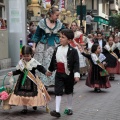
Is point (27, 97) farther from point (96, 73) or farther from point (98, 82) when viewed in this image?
point (96, 73)

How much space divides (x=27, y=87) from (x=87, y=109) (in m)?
1.29

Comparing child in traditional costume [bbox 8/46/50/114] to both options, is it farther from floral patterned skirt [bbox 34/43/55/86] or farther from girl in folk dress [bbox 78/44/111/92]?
girl in folk dress [bbox 78/44/111/92]

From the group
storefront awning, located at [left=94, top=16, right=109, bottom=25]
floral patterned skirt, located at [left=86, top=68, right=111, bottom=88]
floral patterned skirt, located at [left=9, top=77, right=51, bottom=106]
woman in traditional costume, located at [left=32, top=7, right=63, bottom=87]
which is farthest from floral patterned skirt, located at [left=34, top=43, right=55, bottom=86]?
storefront awning, located at [left=94, top=16, right=109, bottom=25]

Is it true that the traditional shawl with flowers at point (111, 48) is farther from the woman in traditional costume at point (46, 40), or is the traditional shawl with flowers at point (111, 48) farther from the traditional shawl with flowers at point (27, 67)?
the traditional shawl with flowers at point (27, 67)

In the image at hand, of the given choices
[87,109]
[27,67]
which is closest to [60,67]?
[27,67]

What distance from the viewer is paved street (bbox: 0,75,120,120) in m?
7.23

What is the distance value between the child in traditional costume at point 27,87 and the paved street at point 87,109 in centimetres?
23

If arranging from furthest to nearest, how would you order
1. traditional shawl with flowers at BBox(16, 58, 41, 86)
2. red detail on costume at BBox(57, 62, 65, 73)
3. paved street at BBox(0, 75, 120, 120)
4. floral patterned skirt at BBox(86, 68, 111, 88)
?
floral patterned skirt at BBox(86, 68, 111, 88) < traditional shawl with flowers at BBox(16, 58, 41, 86) < red detail on costume at BBox(57, 62, 65, 73) < paved street at BBox(0, 75, 120, 120)

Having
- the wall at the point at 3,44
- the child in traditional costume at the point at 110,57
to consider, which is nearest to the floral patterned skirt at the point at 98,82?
the child in traditional costume at the point at 110,57

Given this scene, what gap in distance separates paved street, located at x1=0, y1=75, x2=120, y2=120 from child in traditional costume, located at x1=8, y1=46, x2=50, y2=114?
23cm

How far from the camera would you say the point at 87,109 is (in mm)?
8016

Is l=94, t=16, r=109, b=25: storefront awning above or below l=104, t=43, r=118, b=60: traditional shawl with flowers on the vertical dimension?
above

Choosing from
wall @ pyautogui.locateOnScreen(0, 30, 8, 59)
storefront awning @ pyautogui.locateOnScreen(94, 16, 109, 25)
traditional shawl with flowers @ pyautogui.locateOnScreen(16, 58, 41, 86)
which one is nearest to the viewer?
traditional shawl with flowers @ pyautogui.locateOnScreen(16, 58, 41, 86)

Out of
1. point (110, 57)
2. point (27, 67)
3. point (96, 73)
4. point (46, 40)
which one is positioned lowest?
point (96, 73)
